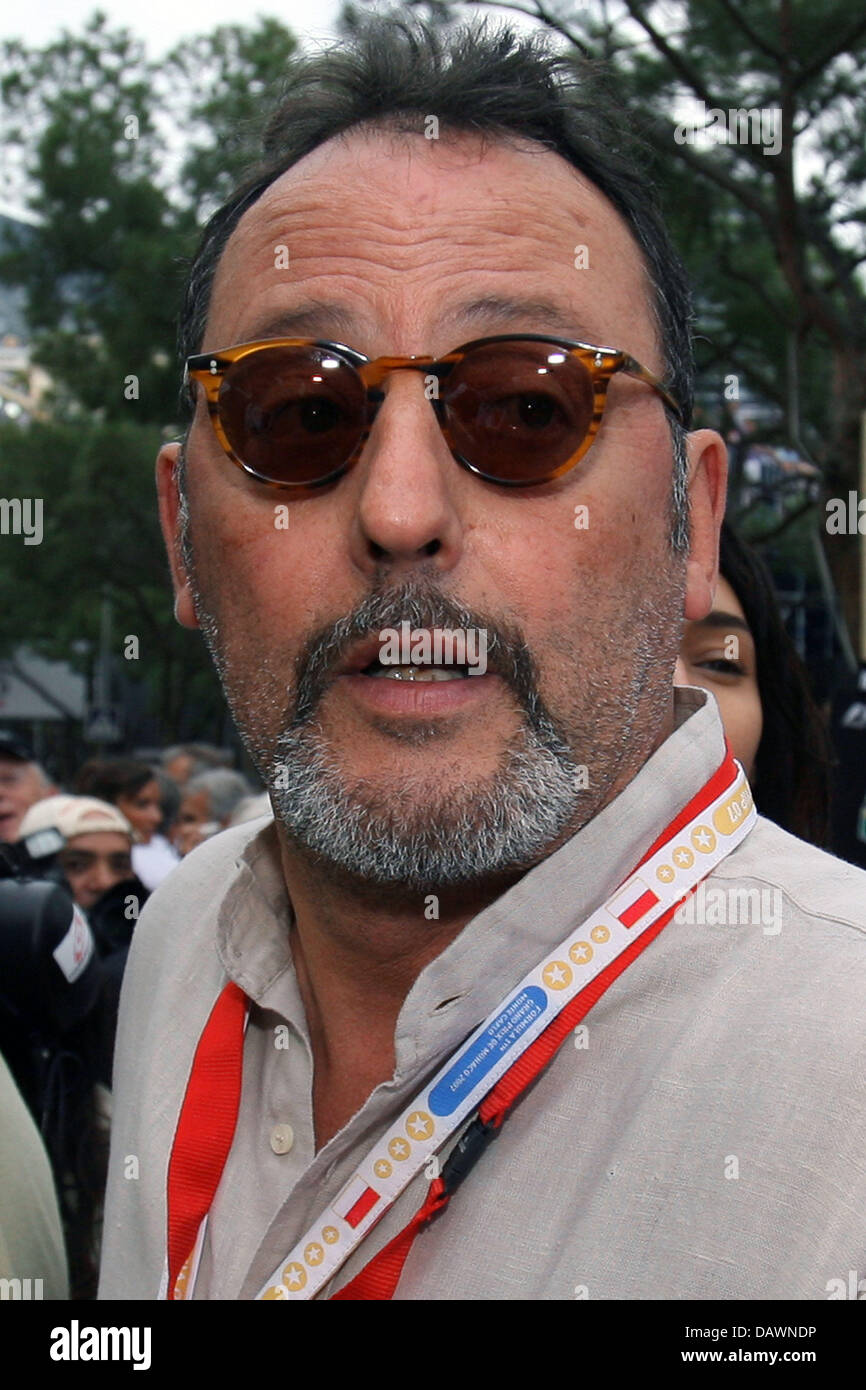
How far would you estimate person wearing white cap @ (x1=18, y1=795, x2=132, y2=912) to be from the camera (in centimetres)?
496

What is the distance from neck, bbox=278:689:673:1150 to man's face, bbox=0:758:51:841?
13.4 ft

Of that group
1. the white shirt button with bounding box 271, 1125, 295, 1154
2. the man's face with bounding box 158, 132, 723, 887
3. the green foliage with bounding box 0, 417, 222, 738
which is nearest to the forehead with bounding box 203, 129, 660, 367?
the man's face with bounding box 158, 132, 723, 887

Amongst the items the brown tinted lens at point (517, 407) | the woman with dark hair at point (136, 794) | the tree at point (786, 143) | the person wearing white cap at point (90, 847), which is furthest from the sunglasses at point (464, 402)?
the tree at point (786, 143)

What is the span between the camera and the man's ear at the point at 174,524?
1.88 m

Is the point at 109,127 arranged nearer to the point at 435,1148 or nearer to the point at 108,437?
the point at 108,437

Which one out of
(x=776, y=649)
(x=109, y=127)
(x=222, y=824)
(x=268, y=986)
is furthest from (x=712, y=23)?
(x=109, y=127)

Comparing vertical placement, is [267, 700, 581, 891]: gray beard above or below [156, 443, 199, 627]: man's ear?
below

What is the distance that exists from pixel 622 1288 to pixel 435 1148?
23 cm

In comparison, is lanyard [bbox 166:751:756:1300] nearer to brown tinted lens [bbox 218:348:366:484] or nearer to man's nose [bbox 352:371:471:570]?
man's nose [bbox 352:371:471:570]

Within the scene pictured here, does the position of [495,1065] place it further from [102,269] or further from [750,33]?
[102,269]

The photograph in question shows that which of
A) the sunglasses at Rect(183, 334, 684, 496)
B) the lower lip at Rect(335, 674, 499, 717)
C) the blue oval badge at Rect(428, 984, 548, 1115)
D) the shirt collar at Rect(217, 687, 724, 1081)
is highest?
the sunglasses at Rect(183, 334, 684, 496)

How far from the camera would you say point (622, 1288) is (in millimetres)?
1256

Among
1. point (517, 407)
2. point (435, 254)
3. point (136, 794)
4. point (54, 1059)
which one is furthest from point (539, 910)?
point (136, 794)

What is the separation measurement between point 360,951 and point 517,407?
63cm
